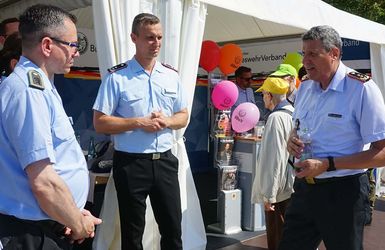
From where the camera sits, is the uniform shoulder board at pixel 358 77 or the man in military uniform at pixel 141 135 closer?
the uniform shoulder board at pixel 358 77

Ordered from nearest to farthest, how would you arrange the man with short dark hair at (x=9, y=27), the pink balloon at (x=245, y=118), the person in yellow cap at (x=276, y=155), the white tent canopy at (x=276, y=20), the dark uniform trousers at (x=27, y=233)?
the dark uniform trousers at (x=27, y=233)
the man with short dark hair at (x=9, y=27)
the person in yellow cap at (x=276, y=155)
the white tent canopy at (x=276, y=20)
the pink balloon at (x=245, y=118)

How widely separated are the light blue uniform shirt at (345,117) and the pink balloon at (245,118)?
6.78 feet

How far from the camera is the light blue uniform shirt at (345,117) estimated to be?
204 centimetres

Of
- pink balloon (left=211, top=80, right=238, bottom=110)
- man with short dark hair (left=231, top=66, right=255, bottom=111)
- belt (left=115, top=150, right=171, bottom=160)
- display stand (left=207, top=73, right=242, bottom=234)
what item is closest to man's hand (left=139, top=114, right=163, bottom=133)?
belt (left=115, top=150, right=171, bottom=160)

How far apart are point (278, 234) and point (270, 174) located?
64cm

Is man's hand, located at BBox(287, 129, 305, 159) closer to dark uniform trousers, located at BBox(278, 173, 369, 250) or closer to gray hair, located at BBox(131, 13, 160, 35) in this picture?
dark uniform trousers, located at BBox(278, 173, 369, 250)

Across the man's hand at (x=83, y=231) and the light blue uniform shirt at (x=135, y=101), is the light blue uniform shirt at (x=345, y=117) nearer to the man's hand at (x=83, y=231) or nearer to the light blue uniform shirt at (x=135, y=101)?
the light blue uniform shirt at (x=135, y=101)

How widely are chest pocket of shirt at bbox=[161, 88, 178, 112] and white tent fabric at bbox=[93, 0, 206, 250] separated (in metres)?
0.43

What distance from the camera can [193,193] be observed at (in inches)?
144

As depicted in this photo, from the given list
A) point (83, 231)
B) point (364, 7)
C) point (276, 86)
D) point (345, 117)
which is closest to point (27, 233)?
point (83, 231)

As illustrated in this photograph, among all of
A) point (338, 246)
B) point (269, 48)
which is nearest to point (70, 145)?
point (338, 246)

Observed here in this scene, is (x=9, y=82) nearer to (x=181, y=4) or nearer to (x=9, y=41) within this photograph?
(x=9, y=41)

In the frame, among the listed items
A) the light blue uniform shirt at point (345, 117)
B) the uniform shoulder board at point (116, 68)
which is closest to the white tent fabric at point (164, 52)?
the uniform shoulder board at point (116, 68)

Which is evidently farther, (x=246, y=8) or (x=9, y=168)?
(x=246, y=8)
